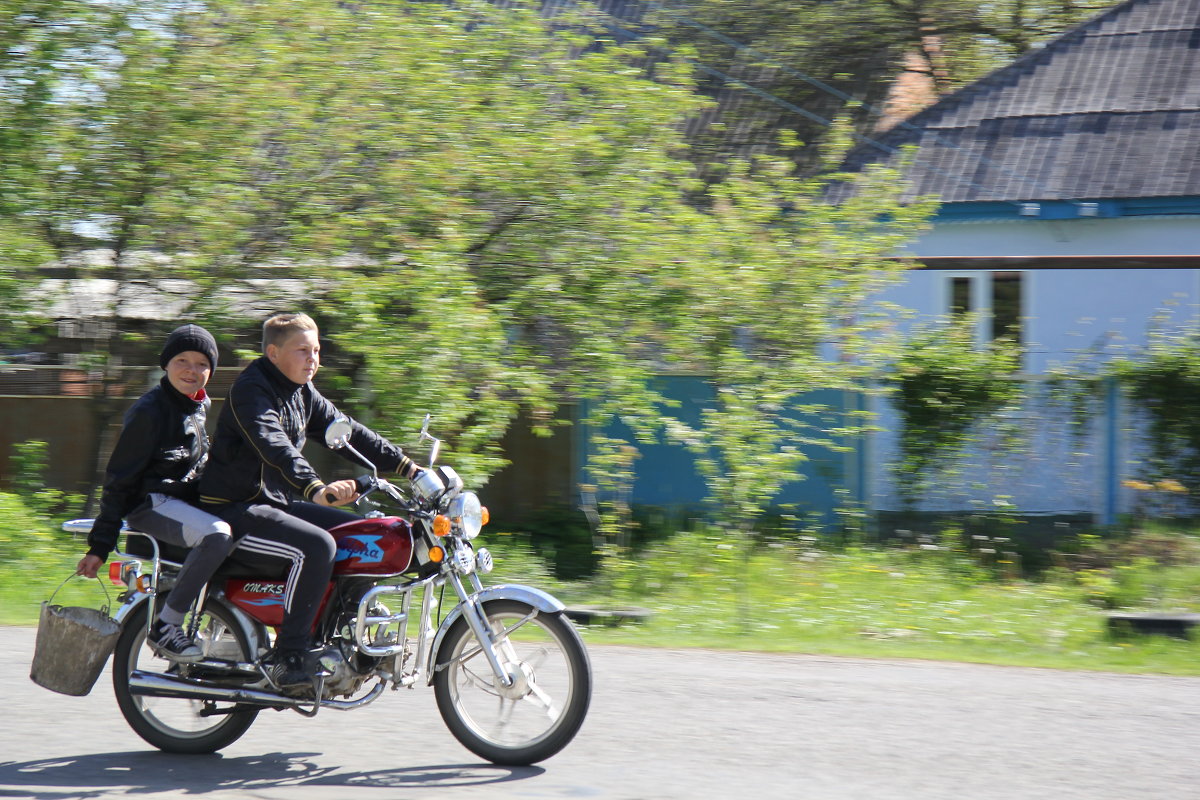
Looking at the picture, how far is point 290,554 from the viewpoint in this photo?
16.4 ft

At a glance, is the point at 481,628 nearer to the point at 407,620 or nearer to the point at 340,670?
the point at 407,620

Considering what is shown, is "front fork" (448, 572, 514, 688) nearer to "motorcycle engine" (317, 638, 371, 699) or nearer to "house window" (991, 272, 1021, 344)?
"motorcycle engine" (317, 638, 371, 699)

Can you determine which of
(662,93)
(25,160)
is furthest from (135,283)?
(662,93)

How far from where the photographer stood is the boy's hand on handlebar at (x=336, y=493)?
471cm

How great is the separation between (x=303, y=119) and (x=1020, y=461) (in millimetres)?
6611

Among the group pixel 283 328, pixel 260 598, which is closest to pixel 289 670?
pixel 260 598

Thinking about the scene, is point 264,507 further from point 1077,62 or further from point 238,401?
point 1077,62

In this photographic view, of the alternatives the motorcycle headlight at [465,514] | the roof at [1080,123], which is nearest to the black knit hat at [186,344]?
the motorcycle headlight at [465,514]

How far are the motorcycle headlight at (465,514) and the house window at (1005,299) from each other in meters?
12.3

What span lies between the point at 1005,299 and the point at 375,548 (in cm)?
1271

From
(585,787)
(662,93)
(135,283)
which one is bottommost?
(585,787)

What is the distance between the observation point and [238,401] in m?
4.97

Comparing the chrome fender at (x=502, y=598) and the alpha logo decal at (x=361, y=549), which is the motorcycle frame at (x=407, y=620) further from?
the alpha logo decal at (x=361, y=549)

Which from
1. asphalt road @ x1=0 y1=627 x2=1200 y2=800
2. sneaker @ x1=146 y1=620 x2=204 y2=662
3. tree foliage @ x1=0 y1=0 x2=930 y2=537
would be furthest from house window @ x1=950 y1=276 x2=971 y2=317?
sneaker @ x1=146 y1=620 x2=204 y2=662
